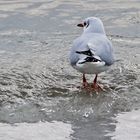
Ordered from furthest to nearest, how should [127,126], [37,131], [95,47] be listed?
1. [95,47]
2. [127,126]
3. [37,131]

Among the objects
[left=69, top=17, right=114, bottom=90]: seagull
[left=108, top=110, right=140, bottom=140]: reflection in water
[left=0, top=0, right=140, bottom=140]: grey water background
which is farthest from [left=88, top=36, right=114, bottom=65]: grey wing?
[left=108, top=110, right=140, bottom=140]: reflection in water

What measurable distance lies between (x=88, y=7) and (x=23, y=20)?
152cm

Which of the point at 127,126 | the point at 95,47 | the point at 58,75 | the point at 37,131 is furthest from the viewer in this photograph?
the point at 58,75

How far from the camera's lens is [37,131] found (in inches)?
223

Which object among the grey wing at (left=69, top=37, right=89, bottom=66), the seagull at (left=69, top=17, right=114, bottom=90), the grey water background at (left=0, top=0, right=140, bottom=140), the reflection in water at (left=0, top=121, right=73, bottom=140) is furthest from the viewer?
the grey wing at (left=69, top=37, right=89, bottom=66)

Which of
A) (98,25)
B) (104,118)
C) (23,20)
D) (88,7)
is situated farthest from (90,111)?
(88,7)

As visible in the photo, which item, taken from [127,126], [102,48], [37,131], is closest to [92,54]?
[102,48]

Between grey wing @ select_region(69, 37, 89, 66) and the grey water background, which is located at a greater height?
grey wing @ select_region(69, 37, 89, 66)

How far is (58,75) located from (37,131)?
2.04 metres

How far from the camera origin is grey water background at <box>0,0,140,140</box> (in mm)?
5895

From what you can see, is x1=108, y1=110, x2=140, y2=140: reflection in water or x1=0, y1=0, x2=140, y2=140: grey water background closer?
x1=108, y1=110, x2=140, y2=140: reflection in water

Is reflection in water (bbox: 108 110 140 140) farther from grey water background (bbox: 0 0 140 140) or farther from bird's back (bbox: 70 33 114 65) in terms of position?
bird's back (bbox: 70 33 114 65)

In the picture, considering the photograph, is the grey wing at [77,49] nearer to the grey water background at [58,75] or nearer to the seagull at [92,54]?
the seagull at [92,54]

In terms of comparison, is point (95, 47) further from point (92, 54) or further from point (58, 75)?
point (58, 75)
